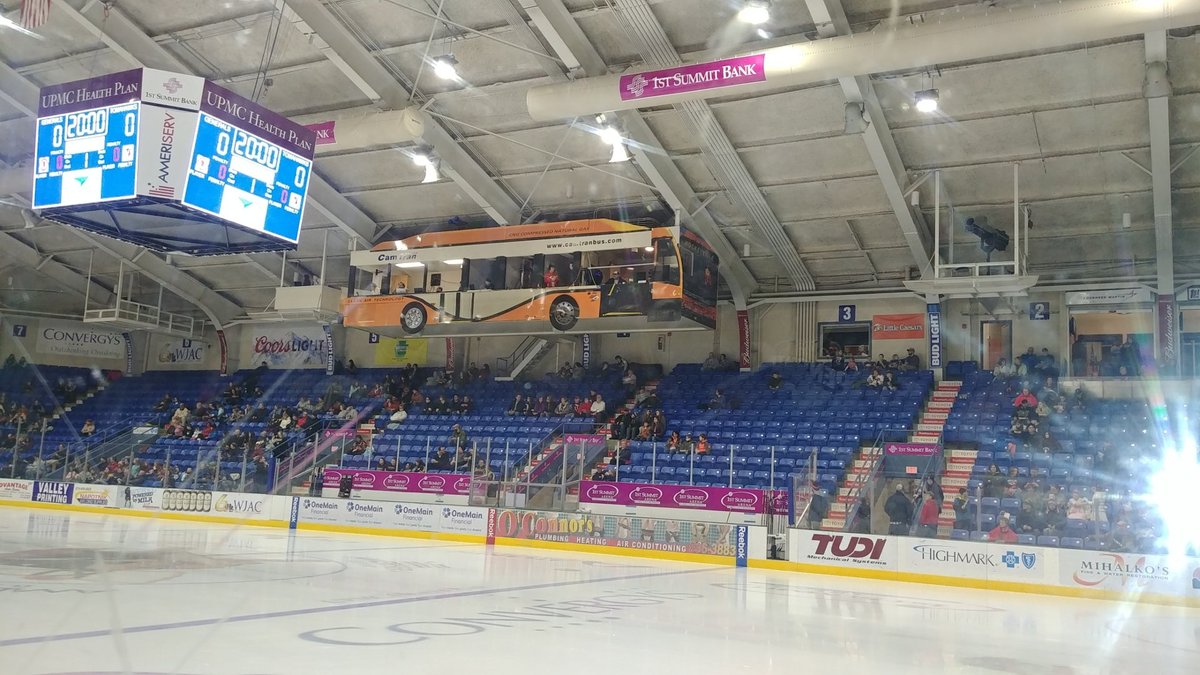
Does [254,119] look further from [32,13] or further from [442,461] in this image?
[442,461]

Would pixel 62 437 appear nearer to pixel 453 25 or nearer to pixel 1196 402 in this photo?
pixel 453 25

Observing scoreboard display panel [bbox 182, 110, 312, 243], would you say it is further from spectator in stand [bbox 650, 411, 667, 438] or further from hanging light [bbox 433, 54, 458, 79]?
spectator in stand [bbox 650, 411, 667, 438]

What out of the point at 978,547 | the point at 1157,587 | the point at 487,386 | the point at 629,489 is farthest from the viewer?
the point at 487,386

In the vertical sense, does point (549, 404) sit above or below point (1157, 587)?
above

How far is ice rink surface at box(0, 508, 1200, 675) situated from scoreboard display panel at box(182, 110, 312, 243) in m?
3.99

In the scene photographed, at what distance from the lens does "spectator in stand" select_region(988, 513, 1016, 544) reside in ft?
43.3

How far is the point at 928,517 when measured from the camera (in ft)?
45.3

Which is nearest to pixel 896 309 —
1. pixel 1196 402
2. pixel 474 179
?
pixel 1196 402

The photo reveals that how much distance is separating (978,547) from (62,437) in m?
25.1

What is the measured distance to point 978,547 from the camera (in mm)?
13055

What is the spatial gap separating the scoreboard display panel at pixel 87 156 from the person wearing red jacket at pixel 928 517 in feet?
36.4

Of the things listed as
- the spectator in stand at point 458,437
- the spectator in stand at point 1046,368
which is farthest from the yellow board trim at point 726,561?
the spectator in stand at point 1046,368

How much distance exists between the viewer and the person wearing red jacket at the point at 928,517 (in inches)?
535

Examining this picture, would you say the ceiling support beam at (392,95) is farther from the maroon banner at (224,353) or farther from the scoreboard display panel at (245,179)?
the maroon banner at (224,353)
